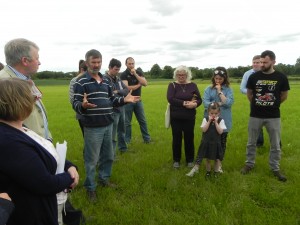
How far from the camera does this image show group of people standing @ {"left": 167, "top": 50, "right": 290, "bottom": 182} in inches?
230

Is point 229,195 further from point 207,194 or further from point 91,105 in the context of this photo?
point 91,105

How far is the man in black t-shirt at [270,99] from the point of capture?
5.85m

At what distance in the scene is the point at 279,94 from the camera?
19.5 feet

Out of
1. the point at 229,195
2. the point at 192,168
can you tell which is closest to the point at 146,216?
the point at 229,195

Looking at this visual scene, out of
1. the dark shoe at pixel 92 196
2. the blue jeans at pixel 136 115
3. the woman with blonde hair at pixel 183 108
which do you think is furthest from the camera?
the blue jeans at pixel 136 115

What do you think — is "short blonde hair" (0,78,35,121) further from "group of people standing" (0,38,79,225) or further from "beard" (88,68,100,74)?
"beard" (88,68,100,74)

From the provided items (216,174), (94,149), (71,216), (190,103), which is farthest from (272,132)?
(71,216)

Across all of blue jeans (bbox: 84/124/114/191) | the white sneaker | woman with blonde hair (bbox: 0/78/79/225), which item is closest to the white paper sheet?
woman with blonde hair (bbox: 0/78/79/225)

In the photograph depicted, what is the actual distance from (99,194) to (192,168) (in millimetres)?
2149

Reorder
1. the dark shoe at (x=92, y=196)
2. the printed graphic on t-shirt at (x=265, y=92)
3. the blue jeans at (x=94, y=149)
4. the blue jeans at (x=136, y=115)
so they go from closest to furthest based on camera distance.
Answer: the blue jeans at (x=94, y=149)
the dark shoe at (x=92, y=196)
the printed graphic on t-shirt at (x=265, y=92)
the blue jeans at (x=136, y=115)

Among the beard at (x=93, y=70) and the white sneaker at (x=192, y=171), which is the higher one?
the beard at (x=93, y=70)

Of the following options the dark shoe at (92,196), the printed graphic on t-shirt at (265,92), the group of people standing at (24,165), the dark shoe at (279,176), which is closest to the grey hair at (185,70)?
the printed graphic on t-shirt at (265,92)

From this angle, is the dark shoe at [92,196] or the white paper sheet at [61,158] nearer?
the white paper sheet at [61,158]

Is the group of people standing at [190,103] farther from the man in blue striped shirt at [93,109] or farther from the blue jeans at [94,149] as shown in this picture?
the blue jeans at [94,149]
